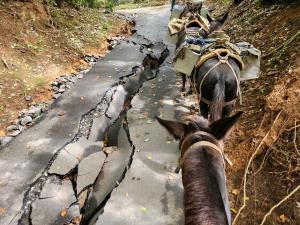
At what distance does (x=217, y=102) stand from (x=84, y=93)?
434 cm

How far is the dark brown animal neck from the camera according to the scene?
2.18 meters

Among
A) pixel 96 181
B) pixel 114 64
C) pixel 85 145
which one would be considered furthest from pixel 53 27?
pixel 96 181

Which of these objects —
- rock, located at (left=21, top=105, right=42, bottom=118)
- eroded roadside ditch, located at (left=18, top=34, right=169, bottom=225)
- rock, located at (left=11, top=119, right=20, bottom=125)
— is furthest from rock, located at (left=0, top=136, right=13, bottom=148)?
eroded roadside ditch, located at (left=18, top=34, right=169, bottom=225)

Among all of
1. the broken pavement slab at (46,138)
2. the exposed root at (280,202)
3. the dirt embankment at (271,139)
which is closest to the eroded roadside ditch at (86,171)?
the broken pavement slab at (46,138)

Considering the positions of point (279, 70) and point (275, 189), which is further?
point (279, 70)

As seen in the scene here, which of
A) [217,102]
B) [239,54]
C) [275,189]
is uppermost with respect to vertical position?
[239,54]

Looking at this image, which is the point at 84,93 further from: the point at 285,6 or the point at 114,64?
the point at 285,6

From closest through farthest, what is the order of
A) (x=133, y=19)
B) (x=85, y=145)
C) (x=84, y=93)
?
1. (x=85, y=145)
2. (x=84, y=93)
3. (x=133, y=19)

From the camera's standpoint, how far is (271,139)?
523cm

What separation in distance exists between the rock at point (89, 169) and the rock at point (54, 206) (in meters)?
0.19

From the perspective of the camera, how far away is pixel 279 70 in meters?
6.55

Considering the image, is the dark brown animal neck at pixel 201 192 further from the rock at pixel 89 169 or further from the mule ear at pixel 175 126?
the rock at pixel 89 169

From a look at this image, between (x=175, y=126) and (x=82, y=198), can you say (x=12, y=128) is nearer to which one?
(x=82, y=198)

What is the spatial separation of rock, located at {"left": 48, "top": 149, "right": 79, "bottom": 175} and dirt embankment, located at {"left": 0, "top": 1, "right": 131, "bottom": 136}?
162cm
